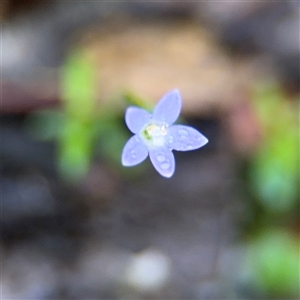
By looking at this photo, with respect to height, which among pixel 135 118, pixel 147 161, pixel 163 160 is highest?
pixel 147 161

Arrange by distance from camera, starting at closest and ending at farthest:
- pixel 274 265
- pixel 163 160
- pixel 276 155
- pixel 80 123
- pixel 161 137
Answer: pixel 163 160
pixel 161 137
pixel 80 123
pixel 276 155
pixel 274 265

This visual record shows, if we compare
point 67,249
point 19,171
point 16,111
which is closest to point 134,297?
point 67,249

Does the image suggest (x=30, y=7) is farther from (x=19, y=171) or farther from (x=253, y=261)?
(x=253, y=261)

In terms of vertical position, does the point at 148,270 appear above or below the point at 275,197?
below

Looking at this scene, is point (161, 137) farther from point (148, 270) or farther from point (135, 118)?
point (148, 270)

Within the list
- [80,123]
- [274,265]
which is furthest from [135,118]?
[274,265]

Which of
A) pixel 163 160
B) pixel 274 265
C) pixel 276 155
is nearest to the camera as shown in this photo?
pixel 163 160

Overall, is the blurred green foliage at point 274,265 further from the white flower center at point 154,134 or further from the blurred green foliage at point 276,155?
the white flower center at point 154,134
